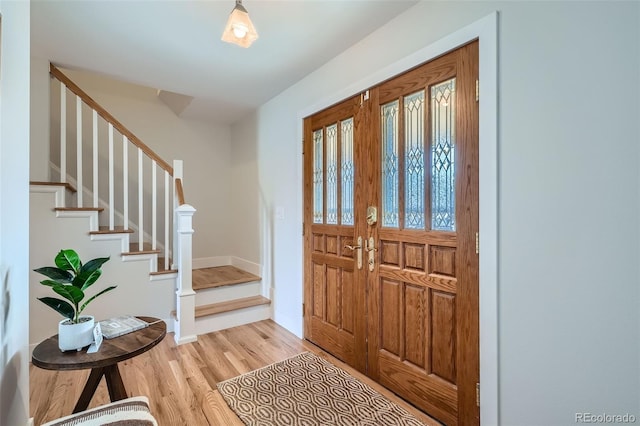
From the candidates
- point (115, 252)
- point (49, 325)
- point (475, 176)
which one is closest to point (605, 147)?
point (475, 176)

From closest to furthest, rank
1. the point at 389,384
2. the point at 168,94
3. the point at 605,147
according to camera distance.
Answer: the point at 605,147
the point at 389,384
the point at 168,94

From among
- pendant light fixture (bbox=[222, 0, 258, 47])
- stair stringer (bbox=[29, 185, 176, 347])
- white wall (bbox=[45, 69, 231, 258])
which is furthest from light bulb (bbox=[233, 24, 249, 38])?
white wall (bbox=[45, 69, 231, 258])

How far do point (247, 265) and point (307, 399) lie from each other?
242 cm

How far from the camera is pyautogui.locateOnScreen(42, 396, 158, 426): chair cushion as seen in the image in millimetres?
1091

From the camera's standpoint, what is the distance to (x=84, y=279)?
139cm

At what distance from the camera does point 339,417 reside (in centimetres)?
175

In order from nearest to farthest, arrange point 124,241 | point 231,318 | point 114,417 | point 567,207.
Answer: point 114,417 → point 567,207 → point 124,241 → point 231,318

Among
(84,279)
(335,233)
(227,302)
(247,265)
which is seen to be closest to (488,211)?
(335,233)

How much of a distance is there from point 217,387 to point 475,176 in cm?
220

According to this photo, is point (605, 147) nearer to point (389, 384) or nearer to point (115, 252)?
point (389, 384)

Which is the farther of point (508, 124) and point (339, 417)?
point (339, 417)

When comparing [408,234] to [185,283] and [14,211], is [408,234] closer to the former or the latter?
[14,211]

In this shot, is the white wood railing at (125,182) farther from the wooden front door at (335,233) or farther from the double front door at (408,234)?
the double front door at (408,234)

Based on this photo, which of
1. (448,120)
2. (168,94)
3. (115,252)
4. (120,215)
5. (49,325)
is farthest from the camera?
(168,94)
